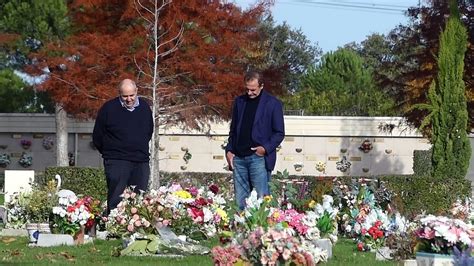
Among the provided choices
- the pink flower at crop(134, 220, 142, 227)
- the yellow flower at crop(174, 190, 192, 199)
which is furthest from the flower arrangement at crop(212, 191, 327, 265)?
the yellow flower at crop(174, 190, 192, 199)

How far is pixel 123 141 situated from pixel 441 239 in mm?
4990

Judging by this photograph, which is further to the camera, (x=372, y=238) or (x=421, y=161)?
(x=421, y=161)

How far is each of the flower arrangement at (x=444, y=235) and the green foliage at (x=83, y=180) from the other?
1228 centimetres

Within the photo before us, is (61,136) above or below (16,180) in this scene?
above

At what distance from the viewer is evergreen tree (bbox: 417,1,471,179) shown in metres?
23.2

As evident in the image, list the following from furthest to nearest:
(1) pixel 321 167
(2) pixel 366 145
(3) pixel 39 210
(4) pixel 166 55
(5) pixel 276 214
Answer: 1. (2) pixel 366 145
2. (1) pixel 321 167
3. (4) pixel 166 55
4. (3) pixel 39 210
5. (5) pixel 276 214

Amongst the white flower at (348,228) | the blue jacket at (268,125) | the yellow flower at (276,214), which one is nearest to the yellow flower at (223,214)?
the blue jacket at (268,125)

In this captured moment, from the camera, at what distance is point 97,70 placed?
80.0 ft

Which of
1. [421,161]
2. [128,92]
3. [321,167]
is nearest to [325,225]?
[128,92]

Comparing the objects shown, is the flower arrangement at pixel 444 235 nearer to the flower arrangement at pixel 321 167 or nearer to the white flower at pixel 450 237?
the white flower at pixel 450 237

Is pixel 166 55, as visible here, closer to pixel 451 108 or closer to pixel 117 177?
pixel 451 108

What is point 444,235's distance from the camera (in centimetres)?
716

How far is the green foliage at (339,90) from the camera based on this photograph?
5747cm

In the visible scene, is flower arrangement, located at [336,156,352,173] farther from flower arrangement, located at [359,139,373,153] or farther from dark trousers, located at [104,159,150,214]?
dark trousers, located at [104,159,150,214]
